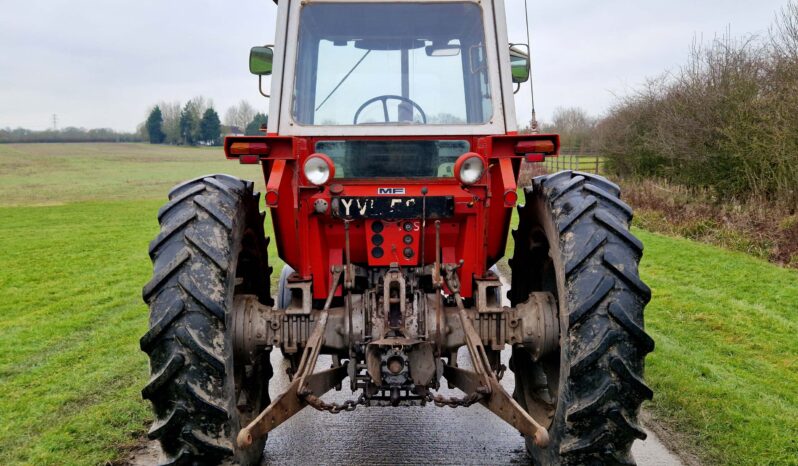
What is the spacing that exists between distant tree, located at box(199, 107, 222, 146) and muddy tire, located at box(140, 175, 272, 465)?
6504cm

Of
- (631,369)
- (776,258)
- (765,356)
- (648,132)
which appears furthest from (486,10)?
(648,132)

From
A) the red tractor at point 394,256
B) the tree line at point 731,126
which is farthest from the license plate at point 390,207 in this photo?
the tree line at point 731,126

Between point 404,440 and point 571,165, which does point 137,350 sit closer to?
point 404,440

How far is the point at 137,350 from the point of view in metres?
6.89

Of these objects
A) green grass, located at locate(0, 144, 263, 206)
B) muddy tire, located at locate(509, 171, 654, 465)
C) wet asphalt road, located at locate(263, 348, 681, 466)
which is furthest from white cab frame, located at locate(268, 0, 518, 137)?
green grass, located at locate(0, 144, 263, 206)

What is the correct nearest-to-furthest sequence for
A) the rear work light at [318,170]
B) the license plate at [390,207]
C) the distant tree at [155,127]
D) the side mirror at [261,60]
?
1. the rear work light at [318,170]
2. the license plate at [390,207]
3. the side mirror at [261,60]
4. the distant tree at [155,127]

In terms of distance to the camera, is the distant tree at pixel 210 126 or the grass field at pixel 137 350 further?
the distant tree at pixel 210 126

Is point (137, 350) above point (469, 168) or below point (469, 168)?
below

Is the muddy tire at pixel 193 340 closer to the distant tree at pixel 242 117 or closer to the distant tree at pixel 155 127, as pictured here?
the distant tree at pixel 242 117

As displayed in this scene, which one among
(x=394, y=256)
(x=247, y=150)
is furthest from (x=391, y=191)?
(x=247, y=150)

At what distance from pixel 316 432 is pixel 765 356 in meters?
4.45

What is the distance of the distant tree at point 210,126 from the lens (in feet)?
218

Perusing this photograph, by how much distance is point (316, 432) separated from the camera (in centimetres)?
469

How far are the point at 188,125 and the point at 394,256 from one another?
7256 centimetres
